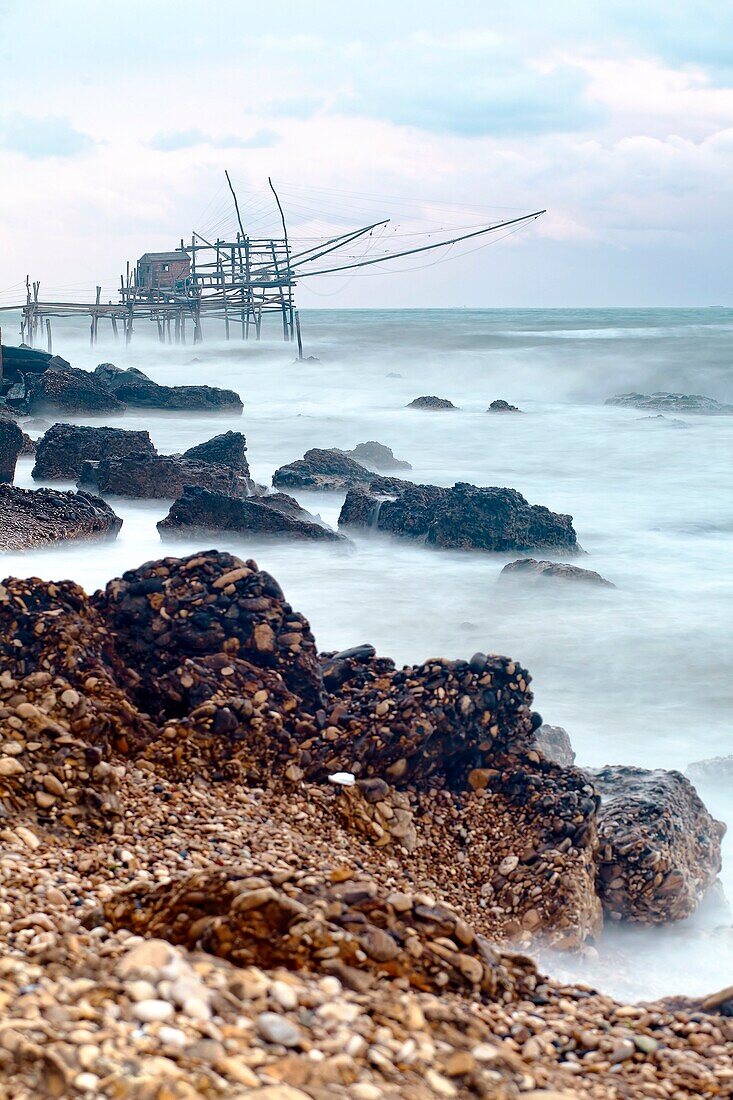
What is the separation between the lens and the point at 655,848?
14.0 ft

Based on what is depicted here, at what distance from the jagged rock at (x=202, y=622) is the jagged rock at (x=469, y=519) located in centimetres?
643

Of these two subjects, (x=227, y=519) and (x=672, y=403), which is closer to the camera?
(x=227, y=519)

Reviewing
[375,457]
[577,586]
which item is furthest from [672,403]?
[577,586]

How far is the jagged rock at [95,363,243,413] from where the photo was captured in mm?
21984

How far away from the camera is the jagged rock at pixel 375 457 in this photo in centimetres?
1662

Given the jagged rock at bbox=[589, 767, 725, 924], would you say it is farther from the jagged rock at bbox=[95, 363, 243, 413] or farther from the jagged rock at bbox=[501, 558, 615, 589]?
the jagged rock at bbox=[95, 363, 243, 413]

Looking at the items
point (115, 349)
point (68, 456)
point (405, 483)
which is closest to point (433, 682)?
point (405, 483)

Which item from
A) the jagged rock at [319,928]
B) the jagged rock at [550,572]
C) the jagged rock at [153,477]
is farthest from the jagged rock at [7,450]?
the jagged rock at [319,928]

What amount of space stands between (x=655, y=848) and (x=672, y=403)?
2729 centimetres

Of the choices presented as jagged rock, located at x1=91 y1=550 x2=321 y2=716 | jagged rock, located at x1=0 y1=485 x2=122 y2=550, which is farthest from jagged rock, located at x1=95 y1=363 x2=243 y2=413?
jagged rock, located at x1=91 y1=550 x2=321 y2=716

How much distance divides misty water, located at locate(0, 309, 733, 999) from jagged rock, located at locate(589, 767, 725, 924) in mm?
111

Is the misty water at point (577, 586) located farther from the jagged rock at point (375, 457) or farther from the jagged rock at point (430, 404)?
the jagged rock at point (430, 404)

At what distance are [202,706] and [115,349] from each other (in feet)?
151

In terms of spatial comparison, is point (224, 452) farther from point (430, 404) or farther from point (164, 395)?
point (430, 404)
